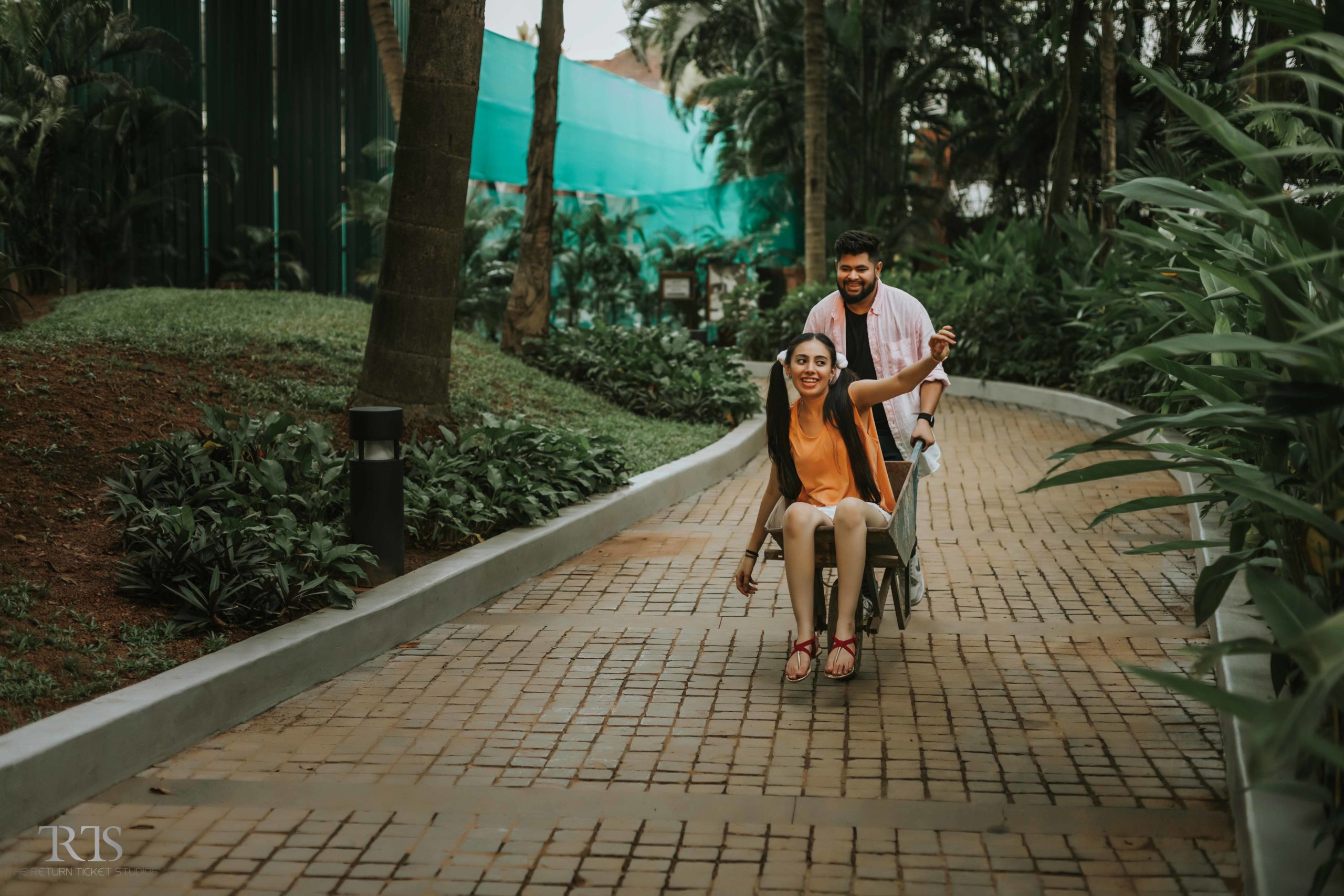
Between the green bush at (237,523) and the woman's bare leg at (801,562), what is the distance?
1895 millimetres

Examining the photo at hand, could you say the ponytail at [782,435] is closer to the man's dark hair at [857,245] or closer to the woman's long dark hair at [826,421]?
the woman's long dark hair at [826,421]

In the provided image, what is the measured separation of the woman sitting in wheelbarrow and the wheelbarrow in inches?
2.1

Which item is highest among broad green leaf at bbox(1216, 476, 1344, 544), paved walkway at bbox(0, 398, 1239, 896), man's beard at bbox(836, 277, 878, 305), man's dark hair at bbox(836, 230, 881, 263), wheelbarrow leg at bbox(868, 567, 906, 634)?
man's dark hair at bbox(836, 230, 881, 263)

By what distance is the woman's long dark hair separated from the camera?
17.6 feet

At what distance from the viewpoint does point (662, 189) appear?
28.6 meters

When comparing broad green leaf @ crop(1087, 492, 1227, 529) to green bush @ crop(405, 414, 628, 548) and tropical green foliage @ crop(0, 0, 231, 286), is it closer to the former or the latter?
green bush @ crop(405, 414, 628, 548)

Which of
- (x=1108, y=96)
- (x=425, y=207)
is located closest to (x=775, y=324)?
(x=1108, y=96)

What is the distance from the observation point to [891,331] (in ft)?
19.9

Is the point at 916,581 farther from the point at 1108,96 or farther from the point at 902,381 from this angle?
the point at 1108,96

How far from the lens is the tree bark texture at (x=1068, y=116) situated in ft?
58.0

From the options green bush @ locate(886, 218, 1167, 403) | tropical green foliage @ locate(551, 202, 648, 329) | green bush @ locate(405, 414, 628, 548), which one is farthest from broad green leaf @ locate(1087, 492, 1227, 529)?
tropical green foliage @ locate(551, 202, 648, 329)

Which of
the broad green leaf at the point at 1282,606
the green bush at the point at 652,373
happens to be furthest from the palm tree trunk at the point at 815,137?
the broad green leaf at the point at 1282,606

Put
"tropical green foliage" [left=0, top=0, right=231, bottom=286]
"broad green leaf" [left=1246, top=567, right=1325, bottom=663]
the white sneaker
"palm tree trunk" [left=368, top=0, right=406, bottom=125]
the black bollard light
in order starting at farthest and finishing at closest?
"tropical green foliage" [left=0, top=0, right=231, bottom=286]
"palm tree trunk" [left=368, top=0, right=406, bottom=125]
the white sneaker
the black bollard light
"broad green leaf" [left=1246, top=567, right=1325, bottom=663]

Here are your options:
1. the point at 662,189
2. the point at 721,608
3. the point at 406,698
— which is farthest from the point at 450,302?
the point at 662,189
